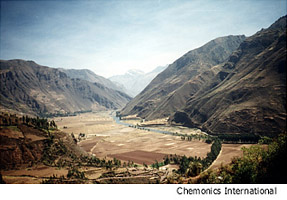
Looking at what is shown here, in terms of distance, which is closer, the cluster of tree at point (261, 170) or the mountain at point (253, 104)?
the cluster of tree at point (261, 170)

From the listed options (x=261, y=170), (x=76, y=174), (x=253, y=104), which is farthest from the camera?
(x=253, y=104)

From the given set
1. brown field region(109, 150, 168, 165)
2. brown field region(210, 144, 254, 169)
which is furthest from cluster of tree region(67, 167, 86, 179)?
brown field region(210, 144, 254, 169)

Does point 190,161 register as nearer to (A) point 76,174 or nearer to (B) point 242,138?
(A) point 76,174

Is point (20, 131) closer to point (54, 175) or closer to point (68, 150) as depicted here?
point (68, 150)

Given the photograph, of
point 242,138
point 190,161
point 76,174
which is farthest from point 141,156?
point 242,138

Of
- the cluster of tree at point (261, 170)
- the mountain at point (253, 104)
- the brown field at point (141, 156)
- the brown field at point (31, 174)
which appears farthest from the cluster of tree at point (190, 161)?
the brown field at point (31, 174)

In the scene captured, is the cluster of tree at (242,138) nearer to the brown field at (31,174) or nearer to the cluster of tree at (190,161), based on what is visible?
the cluster of tree at (190,161)

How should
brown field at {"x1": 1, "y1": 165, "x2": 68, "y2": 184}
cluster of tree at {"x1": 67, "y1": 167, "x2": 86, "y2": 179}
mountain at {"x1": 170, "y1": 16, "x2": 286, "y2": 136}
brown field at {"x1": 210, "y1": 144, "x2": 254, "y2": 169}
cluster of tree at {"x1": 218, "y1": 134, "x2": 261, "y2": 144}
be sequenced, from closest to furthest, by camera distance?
brown field at {"x1": 1, "y1": 165, "x2": 68, "y2": 184}
cluster of tree at {"x1": 67, "y1": 167, "x2": 86, "y2": 179}
brown field at {"x1": 210, "y1": 144, "x2": 254, "y2": 169}
cluster of tree at {"x1": 218, "y1": 134, "x2": 261, "y2": 144}
mountain at {"x1": 170, "y1": 16, "x2": 286, "y2": 136}

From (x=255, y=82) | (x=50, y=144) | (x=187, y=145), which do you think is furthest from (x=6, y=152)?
(x=255, y=82)

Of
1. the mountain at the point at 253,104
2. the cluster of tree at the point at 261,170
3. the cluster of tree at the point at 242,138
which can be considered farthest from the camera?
the mountain at the point at 253,104

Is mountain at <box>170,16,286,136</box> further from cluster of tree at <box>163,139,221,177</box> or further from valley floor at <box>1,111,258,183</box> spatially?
cluster of tree at <box>163,139,221,177</box>
